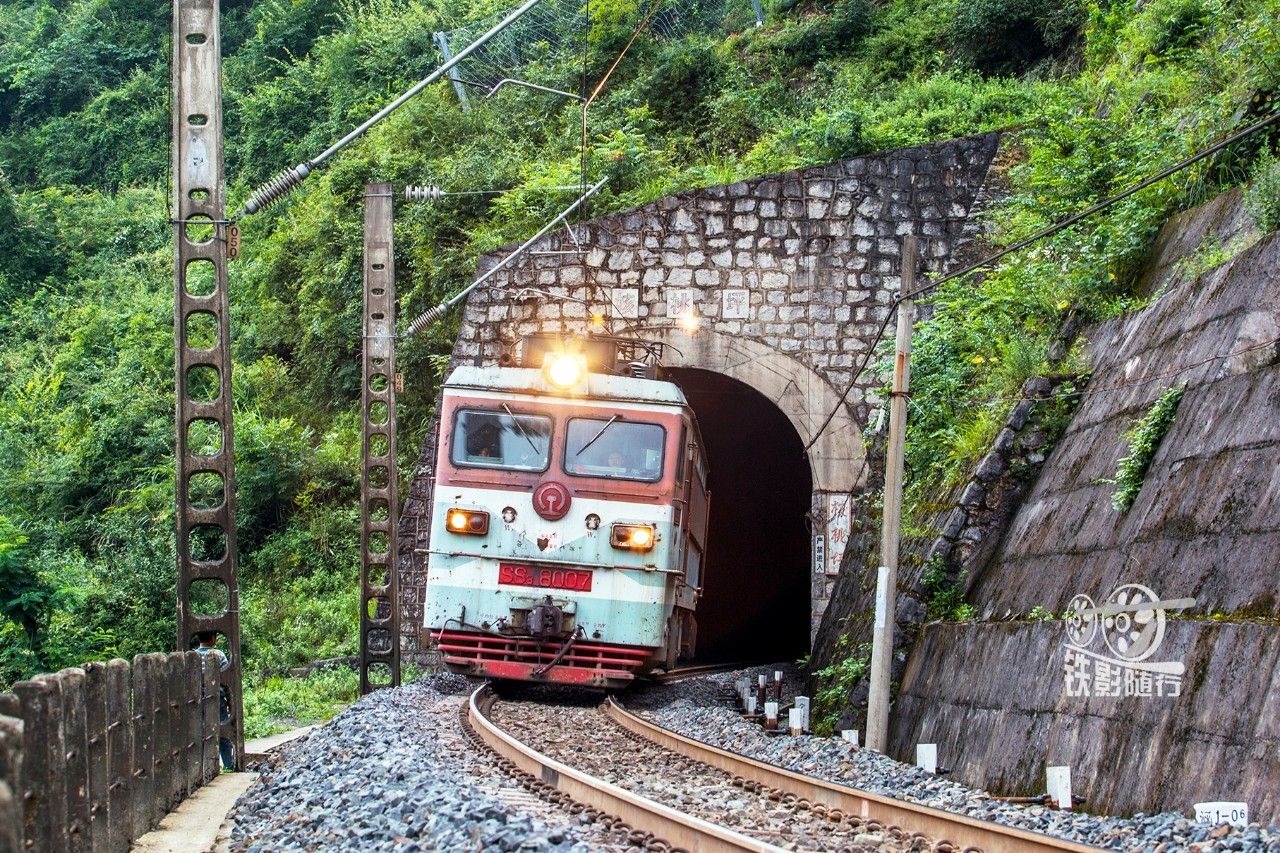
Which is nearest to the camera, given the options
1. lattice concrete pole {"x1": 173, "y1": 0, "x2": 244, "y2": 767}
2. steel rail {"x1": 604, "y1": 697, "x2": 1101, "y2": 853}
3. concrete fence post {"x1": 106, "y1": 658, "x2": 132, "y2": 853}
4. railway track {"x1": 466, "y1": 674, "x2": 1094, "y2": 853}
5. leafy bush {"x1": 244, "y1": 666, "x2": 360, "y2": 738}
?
steel rail {"x1": 604, "y1": 697, "x2": 1101, "y2": 853}

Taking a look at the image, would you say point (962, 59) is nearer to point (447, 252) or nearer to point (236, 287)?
point (447, 252)

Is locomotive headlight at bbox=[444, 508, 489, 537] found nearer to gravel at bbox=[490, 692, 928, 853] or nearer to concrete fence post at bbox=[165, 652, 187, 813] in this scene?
gravel at bbox=[490, 692, 928, 853]

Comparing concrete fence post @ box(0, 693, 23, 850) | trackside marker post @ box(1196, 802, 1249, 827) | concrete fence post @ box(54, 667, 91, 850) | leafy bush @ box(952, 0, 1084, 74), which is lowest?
trackside marker post @ box(1196, 802, 1249, 827)

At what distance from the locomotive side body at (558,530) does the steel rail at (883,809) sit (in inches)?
82.7

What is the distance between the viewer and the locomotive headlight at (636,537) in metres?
12.4

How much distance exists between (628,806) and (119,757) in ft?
7.52

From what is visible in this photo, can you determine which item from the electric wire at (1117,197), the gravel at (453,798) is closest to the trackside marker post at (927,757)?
the gravel at (453,798)

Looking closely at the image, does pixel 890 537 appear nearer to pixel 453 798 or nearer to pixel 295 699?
pixel 453 798

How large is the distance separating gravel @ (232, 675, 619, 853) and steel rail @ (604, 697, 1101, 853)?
4.75 feet

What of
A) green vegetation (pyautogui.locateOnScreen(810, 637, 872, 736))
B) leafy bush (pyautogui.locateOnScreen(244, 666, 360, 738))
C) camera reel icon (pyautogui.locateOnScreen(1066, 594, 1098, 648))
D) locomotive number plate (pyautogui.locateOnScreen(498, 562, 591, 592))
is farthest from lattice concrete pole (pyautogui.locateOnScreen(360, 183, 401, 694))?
camera reel icon (pyautogui.locateOnScreen(1066, 594, 1098, 648))

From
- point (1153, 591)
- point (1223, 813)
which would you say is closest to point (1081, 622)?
point (1153, 591)

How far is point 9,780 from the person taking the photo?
3.70 meters

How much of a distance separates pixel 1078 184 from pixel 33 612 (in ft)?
36.1

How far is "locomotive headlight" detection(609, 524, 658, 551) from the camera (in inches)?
488
